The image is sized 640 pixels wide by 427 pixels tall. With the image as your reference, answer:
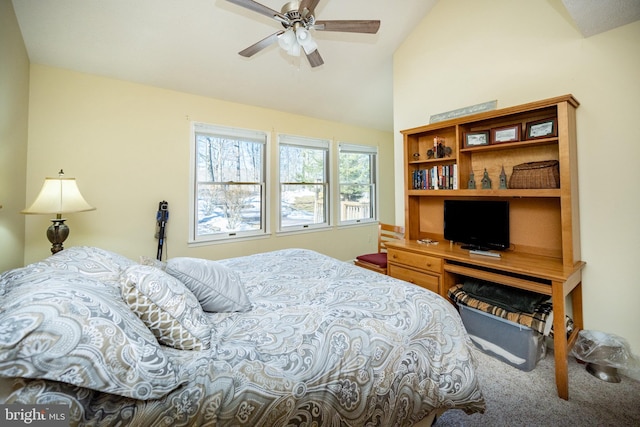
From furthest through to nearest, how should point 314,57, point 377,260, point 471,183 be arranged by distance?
point 377,260, point 471,183, point 314,57

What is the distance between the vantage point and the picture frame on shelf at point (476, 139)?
8.00ft

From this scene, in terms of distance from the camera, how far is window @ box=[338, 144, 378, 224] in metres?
4.83

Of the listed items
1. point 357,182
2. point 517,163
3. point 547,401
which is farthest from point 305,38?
point 357,182

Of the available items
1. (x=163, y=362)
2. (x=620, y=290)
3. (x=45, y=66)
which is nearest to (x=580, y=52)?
(x=620, y=290)

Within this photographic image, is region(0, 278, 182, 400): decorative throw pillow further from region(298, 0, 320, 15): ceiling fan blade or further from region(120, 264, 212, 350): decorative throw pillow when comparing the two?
region(298, 0, 320, 15): ceiling fan blade

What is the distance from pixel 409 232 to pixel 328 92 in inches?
92.3

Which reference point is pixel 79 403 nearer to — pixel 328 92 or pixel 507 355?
pixel 507 355

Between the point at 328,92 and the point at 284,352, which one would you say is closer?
the point at 284,352

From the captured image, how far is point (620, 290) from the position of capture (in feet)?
6.33

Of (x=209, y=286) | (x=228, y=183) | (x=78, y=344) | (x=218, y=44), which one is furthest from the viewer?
(x=228, y=183)

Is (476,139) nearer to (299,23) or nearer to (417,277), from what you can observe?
(417,277)

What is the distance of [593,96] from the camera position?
201 centimetres

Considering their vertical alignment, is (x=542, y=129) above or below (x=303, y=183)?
above

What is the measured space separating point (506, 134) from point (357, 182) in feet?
9.52
